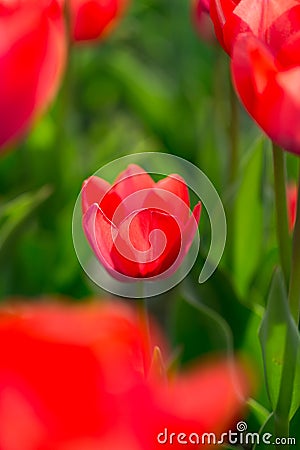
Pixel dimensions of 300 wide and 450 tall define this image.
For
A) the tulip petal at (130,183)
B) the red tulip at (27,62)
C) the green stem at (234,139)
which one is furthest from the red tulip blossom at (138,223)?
the green stem at (234,139)

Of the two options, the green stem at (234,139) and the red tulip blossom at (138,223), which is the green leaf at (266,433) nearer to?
the red tulip blossom at (138,223)

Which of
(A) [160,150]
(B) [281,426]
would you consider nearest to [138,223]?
(B) [281,426]

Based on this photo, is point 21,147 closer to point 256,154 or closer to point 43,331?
point 256,154

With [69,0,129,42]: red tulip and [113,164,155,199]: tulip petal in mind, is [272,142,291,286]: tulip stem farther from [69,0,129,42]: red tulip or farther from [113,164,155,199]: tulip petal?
[69,0,129,42]: red tulip

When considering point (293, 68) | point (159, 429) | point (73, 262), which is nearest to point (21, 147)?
point (73, 262)

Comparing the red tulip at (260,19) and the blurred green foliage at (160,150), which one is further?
the blurred green foliage at (160,150)

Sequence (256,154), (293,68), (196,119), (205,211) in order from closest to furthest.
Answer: (293,68)
(205,211)
(256,154)
(196,119)

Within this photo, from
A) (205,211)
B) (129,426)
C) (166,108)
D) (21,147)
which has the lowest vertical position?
(166,108)
